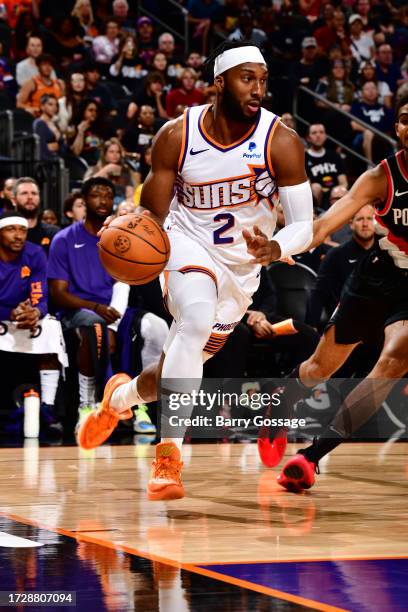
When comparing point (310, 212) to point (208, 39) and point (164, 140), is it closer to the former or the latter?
point (164, 140)

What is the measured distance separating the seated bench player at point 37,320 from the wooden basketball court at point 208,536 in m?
1.78

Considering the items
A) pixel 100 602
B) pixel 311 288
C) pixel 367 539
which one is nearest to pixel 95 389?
pixel 311 288

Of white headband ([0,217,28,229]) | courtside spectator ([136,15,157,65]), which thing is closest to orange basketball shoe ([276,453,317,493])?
white headband ([0,217,28,229])

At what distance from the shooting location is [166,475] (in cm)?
495

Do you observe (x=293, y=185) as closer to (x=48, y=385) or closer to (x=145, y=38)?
(x=48, y=385)

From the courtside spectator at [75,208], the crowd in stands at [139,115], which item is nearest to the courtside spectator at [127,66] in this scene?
the crowd in stands at [139,115]

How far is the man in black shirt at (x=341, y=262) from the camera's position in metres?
9.16

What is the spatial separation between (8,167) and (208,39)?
5.90 metres

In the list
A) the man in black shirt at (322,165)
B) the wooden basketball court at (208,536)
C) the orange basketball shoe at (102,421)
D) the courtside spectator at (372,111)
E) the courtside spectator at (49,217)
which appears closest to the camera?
the wooden basketball court at (208,536)

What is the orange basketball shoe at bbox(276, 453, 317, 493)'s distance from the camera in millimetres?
5477

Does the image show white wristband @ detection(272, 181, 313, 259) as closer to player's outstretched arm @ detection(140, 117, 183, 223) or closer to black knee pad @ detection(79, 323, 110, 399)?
player's outstretched arm @ detection(140, 117, 183, 223)

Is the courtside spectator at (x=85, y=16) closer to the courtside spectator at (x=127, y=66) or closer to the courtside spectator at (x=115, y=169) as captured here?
the courtside spectator at (x=127, y=66)

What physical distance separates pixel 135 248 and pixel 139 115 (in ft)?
27.6

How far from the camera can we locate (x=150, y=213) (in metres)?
5.14
